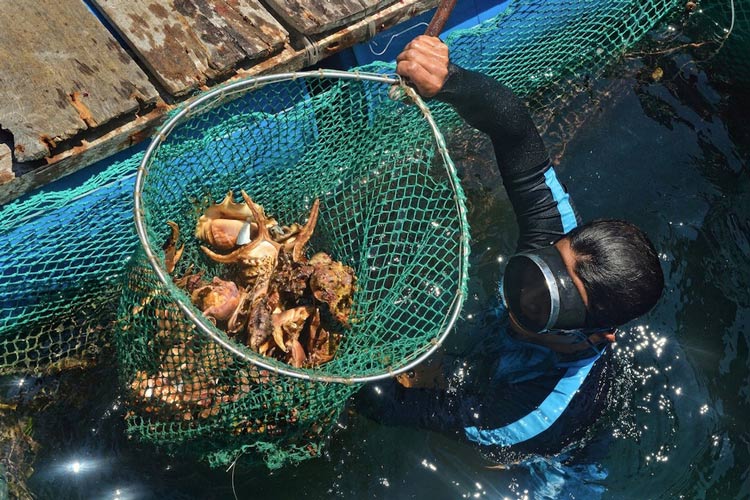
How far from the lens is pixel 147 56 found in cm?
380

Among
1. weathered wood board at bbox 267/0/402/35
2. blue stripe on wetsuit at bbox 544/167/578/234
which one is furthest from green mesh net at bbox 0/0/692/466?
blue stripe on wetsuit at bbox 544/167/578/234

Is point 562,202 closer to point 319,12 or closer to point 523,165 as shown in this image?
point 523,165

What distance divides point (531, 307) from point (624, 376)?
1772 millimetres

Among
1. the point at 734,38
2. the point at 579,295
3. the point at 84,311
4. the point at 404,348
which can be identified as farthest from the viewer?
the point at 734,38

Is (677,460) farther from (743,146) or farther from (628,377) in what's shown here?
(743,146)

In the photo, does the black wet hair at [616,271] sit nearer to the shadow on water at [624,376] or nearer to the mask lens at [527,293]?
the mask lens at [527,293]

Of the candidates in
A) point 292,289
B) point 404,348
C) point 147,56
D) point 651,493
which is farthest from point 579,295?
point 147,56

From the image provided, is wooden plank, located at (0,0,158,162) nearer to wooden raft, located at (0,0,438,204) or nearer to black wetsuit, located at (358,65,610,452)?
wooden raft, located at (0,0,438,204)

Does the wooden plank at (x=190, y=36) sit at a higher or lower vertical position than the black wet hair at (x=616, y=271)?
higher

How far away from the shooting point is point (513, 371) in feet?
13.3

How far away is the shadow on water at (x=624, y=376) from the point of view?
4.18 m

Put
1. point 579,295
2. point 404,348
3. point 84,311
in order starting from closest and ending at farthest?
point 579,295 → point 404,348 → point 84,311

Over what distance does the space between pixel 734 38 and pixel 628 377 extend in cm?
270

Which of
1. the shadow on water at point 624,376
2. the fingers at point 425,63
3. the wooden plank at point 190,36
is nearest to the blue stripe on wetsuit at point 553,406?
the shadow on water at point 624,376
